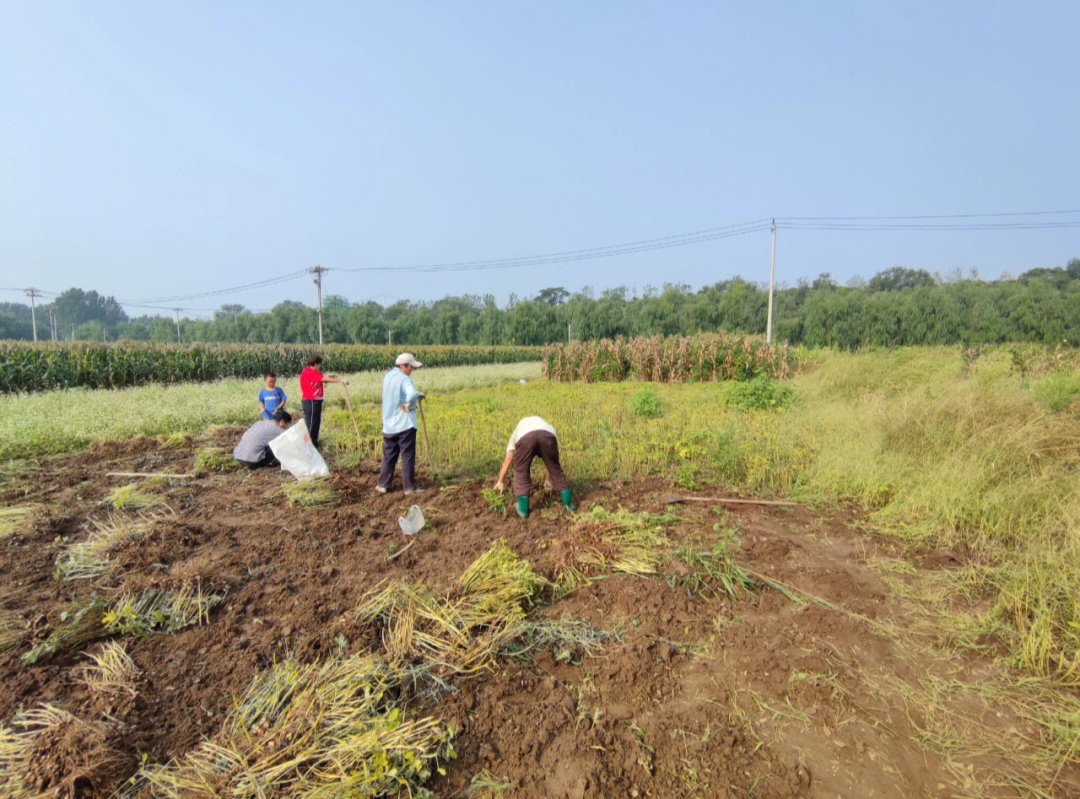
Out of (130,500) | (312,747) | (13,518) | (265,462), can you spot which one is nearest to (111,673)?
(312,747)

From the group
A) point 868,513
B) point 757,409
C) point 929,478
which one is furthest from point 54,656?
point 757,409

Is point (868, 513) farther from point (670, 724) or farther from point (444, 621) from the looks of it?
point (444, 621)

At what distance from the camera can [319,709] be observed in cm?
249

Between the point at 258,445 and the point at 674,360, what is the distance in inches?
600

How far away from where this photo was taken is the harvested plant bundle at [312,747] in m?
2.13

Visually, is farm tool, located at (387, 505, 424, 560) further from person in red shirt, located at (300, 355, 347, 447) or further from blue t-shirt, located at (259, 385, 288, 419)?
blue t-shirt, located at (259, 385, 288, 419)

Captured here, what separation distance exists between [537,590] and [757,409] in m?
7.81

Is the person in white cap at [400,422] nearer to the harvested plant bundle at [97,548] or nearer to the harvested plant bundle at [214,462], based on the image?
the harvested plant bundle at [97,548]

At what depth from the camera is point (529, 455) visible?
493cm

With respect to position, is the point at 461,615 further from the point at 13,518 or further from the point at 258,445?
the point at 258,445

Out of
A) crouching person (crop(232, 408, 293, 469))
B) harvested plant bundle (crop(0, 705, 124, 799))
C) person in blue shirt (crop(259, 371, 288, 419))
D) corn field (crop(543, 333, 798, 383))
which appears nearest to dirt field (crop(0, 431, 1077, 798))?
harvested plant bundle (crop(0, 705, 124, 799))

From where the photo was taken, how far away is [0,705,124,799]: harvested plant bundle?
6.85ft

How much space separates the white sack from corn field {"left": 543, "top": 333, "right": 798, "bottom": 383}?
14.6m

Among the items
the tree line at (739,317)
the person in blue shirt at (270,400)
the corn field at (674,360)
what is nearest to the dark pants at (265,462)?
the person in blue shirt at (270,400)
